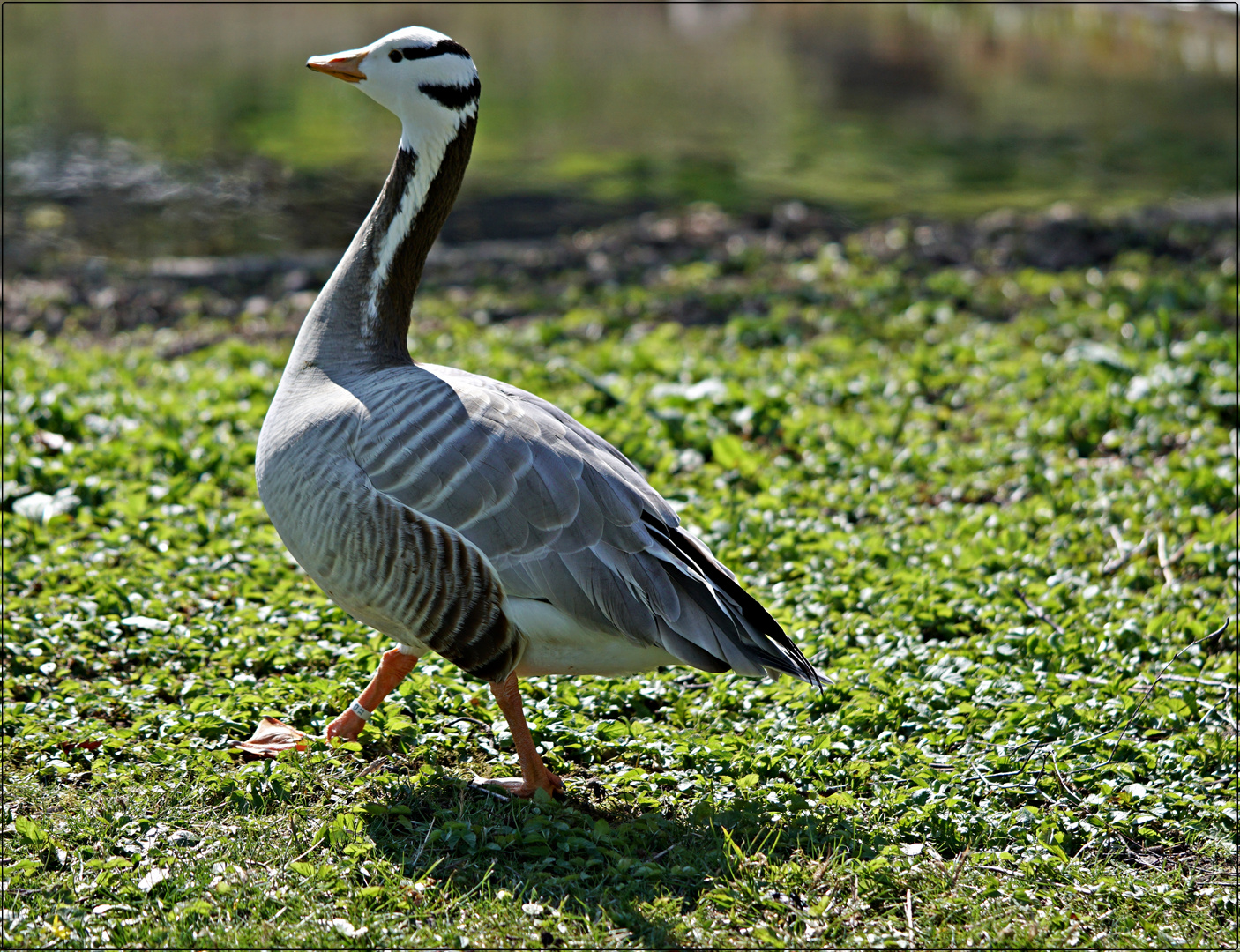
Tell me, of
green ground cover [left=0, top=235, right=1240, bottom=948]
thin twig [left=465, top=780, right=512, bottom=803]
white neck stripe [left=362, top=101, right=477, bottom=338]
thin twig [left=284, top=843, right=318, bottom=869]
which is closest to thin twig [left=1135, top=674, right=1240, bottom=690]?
green ground cover [left=0, top=235, right=1240, bottom=948]

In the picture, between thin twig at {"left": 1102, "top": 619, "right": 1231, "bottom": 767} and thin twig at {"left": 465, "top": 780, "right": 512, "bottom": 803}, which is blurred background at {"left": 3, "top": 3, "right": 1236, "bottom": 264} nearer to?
thin twig at {"left": 465, "top": 780, "right": 512, "bottom": 803}

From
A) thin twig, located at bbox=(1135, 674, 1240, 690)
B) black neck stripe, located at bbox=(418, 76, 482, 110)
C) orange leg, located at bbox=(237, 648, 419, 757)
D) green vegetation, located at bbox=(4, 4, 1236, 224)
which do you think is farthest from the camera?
green vegetation, located at bbox=(4, 4, 1236, 224)

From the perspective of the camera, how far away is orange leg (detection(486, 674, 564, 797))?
3898 millimetres

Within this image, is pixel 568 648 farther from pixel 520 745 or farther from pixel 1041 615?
pixel 1041 615

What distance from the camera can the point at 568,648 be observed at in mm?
3900

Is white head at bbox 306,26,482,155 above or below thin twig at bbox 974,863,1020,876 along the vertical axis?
above

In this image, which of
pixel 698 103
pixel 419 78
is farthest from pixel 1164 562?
pixel 698 103

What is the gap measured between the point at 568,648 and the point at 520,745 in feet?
1.20

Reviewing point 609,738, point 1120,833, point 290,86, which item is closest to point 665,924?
point 609,738

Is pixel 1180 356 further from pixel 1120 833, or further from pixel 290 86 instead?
pixel 290 86

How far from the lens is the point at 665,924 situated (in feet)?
11.0

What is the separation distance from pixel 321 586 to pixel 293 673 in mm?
846

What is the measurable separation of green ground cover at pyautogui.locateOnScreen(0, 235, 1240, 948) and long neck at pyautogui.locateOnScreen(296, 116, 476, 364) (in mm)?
1255

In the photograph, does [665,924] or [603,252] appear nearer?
[665,924]
